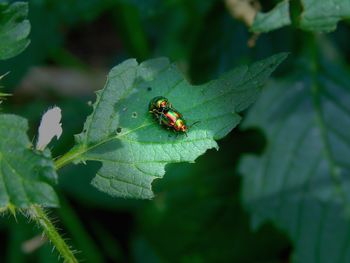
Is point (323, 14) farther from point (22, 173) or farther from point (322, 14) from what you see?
point (22, 173)

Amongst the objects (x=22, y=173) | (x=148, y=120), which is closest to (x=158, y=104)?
(x=148, y=120)

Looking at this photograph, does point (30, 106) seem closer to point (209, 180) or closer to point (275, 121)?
point (209, 180)

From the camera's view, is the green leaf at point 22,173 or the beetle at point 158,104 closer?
the green leaf at point 22,173

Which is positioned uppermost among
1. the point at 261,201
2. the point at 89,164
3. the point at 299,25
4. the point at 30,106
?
the point at 30,106

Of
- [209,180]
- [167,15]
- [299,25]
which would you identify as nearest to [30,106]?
[167,15]

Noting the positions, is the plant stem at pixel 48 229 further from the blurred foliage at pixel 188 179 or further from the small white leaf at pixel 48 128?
the blurred foliage at pixel 188 179

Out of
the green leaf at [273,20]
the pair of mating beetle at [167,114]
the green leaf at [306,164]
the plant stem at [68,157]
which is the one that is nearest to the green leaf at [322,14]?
the green leaf at [273,20]
